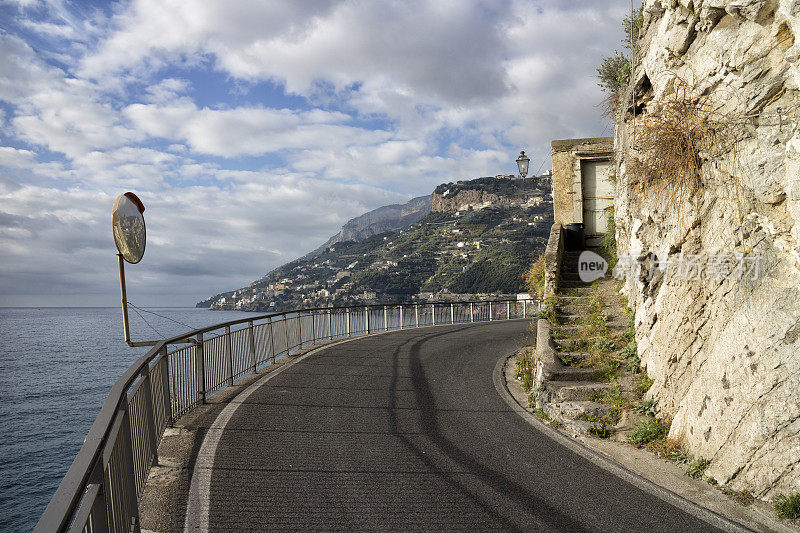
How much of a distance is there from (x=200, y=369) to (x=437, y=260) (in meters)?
85.4

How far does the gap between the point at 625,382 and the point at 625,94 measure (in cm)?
707

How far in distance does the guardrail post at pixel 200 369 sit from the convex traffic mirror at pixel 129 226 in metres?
1.66

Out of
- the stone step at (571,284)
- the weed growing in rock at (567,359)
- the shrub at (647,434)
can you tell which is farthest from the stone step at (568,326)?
the shrub at (647,434)

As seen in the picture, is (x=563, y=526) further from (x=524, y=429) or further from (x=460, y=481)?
(x=524, y=429)

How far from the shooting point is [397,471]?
17.7 ft

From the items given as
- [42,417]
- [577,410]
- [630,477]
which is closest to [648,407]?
[577,410]

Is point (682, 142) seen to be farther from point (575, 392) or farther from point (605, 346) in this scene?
point (605, 346)

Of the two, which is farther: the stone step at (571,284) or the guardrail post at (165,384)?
the stone step at (571,284)

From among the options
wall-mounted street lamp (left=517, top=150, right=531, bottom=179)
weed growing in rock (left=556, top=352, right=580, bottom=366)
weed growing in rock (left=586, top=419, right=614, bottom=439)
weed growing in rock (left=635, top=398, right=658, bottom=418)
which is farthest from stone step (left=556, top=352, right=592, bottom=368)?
wall-mounted street lamp (left=517, top=150, right=531, bottom=179)

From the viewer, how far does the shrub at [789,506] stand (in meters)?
4.38

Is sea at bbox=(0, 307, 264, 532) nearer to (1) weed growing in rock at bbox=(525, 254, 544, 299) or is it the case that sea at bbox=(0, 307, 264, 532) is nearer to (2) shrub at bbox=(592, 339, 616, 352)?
(2) shrub at bbox=(592, 339, 616, 352)

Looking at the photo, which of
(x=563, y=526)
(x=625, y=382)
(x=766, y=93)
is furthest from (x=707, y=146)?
(x=563, y=526)

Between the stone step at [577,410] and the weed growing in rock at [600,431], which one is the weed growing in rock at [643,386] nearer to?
the stone step at [577,410]

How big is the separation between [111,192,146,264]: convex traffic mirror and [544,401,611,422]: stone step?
6.24m
